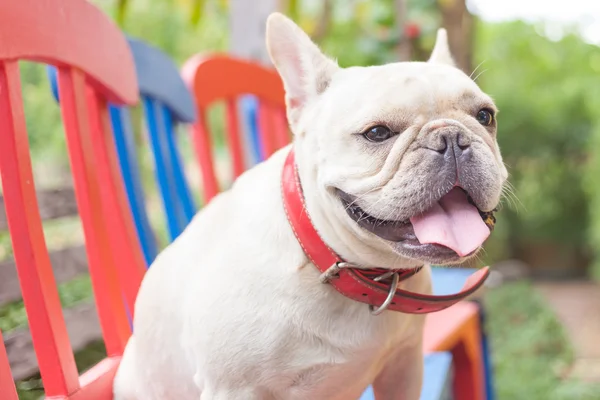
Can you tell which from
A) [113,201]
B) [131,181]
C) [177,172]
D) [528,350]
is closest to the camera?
[113,201]

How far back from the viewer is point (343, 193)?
61 centimetres

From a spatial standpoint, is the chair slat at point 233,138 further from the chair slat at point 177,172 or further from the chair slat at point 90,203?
the chair slat at point 90,203

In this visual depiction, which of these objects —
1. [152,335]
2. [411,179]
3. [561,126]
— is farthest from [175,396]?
[561,126]

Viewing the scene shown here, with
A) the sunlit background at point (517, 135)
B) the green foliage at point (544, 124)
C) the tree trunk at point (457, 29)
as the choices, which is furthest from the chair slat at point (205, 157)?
the green foliage at point (544, 124)

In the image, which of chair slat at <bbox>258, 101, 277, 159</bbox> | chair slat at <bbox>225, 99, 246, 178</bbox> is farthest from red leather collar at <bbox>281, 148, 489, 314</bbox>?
chair slat at <bbox>258, 101, 277, 159</bbox>

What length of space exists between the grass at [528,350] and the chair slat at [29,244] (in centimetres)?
150

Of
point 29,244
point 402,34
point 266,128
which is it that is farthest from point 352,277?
point 402,34

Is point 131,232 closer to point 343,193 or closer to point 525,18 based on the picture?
point 343,193

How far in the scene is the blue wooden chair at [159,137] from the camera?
1.00 meters

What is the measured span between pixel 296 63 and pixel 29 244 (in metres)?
0.30

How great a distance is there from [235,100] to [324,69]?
71 cm

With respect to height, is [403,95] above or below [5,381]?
above

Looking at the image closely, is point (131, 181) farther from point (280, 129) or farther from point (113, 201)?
point (280, 129)

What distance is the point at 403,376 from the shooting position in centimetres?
71
